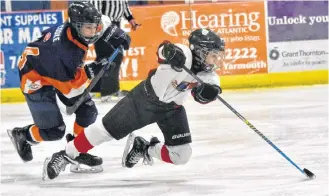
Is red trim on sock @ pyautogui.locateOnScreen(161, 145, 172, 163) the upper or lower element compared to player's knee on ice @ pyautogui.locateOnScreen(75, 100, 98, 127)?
lower

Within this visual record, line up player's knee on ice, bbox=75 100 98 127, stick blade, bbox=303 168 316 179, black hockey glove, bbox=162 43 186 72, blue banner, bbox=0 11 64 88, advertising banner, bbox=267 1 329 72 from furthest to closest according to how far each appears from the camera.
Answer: advertising banner, bbox=267 1 329 72, blue banner, bbox=0 11 64 88, player's knee on ice, bbox=75 100 98 127, stick blade, bbox=303 168 316 179, black hockey glove, bbox=162 43 186 72

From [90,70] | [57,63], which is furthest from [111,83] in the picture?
[57,63]

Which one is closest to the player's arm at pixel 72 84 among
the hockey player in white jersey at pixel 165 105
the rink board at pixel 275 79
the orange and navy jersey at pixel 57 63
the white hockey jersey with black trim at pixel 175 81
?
the orange and navy jersey at pixel 57 63

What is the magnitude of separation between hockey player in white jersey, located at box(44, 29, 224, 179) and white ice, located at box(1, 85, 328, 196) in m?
0.13

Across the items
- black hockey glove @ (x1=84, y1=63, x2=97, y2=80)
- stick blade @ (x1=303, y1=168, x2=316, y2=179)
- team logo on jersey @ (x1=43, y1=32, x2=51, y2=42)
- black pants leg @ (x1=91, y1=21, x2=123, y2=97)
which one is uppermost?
team logo on jersey @ (x1=43, y1=32, x2=51, y2=42)

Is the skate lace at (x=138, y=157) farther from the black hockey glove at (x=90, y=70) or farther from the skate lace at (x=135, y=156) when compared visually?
the black hockey glove at (x=90, y=70)

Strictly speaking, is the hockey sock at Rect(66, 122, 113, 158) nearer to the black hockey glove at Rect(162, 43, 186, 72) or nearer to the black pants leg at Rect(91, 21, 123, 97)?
the black hockey glove at Rect(162, 43, 186, 72)

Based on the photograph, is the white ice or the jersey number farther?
the jersey number

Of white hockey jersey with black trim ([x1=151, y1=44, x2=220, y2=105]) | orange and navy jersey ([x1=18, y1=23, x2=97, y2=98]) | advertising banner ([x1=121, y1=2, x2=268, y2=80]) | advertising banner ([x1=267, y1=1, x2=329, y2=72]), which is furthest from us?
advertising banner ([x1=267, y1=1, x2=329, y2=72])

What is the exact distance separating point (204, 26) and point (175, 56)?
161 inches

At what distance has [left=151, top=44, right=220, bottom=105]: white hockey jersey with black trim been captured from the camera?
3.44 m

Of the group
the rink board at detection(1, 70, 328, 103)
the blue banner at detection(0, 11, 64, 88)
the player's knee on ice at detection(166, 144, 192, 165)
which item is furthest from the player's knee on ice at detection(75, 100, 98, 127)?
the rink board at detection(1, 70, 328, 103)

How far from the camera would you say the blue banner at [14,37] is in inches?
283

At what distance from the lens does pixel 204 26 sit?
738 cm
